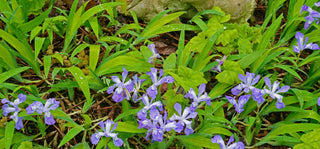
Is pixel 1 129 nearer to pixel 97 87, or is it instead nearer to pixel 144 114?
pixel 97 87

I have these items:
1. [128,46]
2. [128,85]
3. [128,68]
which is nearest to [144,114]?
[128,85]

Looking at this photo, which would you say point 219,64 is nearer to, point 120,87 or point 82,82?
point 120,87

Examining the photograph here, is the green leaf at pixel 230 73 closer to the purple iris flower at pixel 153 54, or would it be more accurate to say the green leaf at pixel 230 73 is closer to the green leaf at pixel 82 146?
the purple iris flower at pixel 153 54

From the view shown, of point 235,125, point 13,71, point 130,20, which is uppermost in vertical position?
point 130,20

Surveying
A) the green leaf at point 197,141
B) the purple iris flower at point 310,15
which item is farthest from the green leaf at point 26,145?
the purple iris flower at point 310,15

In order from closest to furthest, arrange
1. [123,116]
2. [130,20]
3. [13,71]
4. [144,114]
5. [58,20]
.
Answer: [144,114]
[123,116]
[13,71]
[58,20]
[130,20]

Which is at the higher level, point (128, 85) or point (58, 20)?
point (58, 20)
